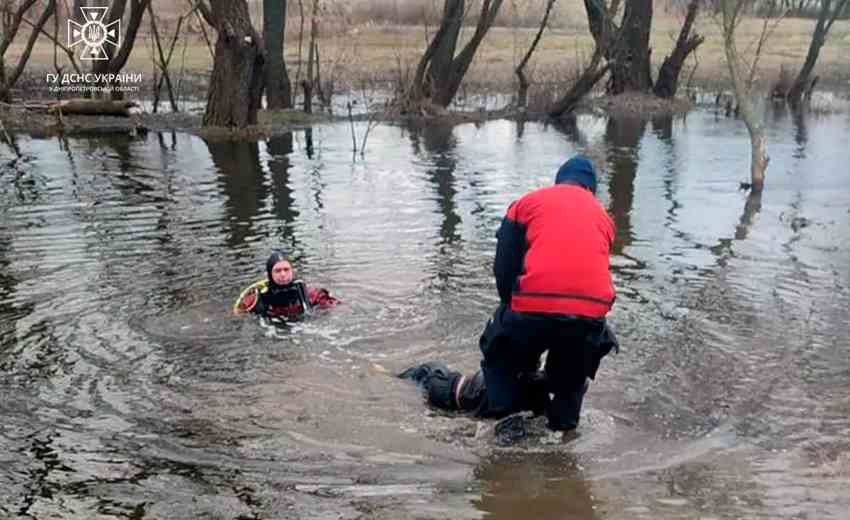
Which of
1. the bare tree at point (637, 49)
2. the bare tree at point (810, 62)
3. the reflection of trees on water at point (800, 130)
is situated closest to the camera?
the reflection of trees on water at point (800, 130)

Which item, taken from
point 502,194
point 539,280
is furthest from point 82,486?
point 502,194

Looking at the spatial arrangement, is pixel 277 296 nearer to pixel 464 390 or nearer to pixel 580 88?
pixel 464 390

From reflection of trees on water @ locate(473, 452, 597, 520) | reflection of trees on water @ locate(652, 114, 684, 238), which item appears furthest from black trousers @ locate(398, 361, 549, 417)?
reflection of trees on water @ locate(652, 114, 684, 238)

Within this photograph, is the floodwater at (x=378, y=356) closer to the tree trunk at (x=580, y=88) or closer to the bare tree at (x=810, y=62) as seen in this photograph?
the tree trunk at (x=580, y=88)

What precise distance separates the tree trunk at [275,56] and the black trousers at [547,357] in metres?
24.1

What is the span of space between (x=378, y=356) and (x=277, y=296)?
1.41 meters

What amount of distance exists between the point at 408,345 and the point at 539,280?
307 cm

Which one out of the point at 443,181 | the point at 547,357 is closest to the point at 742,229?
the point at 443,181

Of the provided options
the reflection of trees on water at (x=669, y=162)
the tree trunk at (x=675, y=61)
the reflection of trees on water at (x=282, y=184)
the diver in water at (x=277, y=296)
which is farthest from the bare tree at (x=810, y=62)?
the diver in water at (x=277, y=296)

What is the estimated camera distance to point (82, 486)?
17.3 feet

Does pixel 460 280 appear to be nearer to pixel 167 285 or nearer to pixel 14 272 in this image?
pixel 167 285

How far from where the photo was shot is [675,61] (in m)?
33.6

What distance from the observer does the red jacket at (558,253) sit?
5.42 m

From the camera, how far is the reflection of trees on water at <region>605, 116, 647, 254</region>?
43.5 feet
